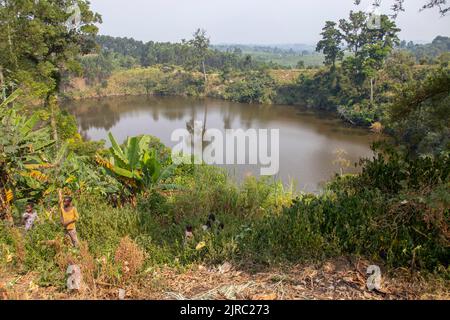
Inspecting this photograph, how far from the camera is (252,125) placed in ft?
106

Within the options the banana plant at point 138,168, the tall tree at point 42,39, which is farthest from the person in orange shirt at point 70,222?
the tall tree at point 42,39

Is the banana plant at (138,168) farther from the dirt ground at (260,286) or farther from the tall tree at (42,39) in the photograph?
the tall tree at (42,39)

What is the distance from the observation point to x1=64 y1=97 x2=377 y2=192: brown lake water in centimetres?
1892

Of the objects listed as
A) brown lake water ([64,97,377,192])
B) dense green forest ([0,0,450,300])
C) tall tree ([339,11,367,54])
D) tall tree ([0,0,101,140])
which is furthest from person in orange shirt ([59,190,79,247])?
tall tree ([339,11,367,54])

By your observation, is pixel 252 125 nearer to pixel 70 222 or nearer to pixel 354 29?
pixel 354 29

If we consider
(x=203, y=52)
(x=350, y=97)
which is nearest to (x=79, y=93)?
(x=203, y=52)

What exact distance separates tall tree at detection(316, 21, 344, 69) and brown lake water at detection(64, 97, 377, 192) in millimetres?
6576

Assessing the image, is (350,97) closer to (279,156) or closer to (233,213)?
(279,156)

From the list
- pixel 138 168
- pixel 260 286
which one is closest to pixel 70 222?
pixel 138 168

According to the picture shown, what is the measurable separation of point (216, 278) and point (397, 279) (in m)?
1.41

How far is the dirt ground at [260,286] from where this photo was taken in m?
2.76

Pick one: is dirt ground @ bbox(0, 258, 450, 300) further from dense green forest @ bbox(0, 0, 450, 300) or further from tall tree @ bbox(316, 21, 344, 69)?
tall tree @ bbox(316, 21, 344, 69)

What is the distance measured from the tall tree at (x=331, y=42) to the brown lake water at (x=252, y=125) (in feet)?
21.6

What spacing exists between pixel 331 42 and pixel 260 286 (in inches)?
1536
